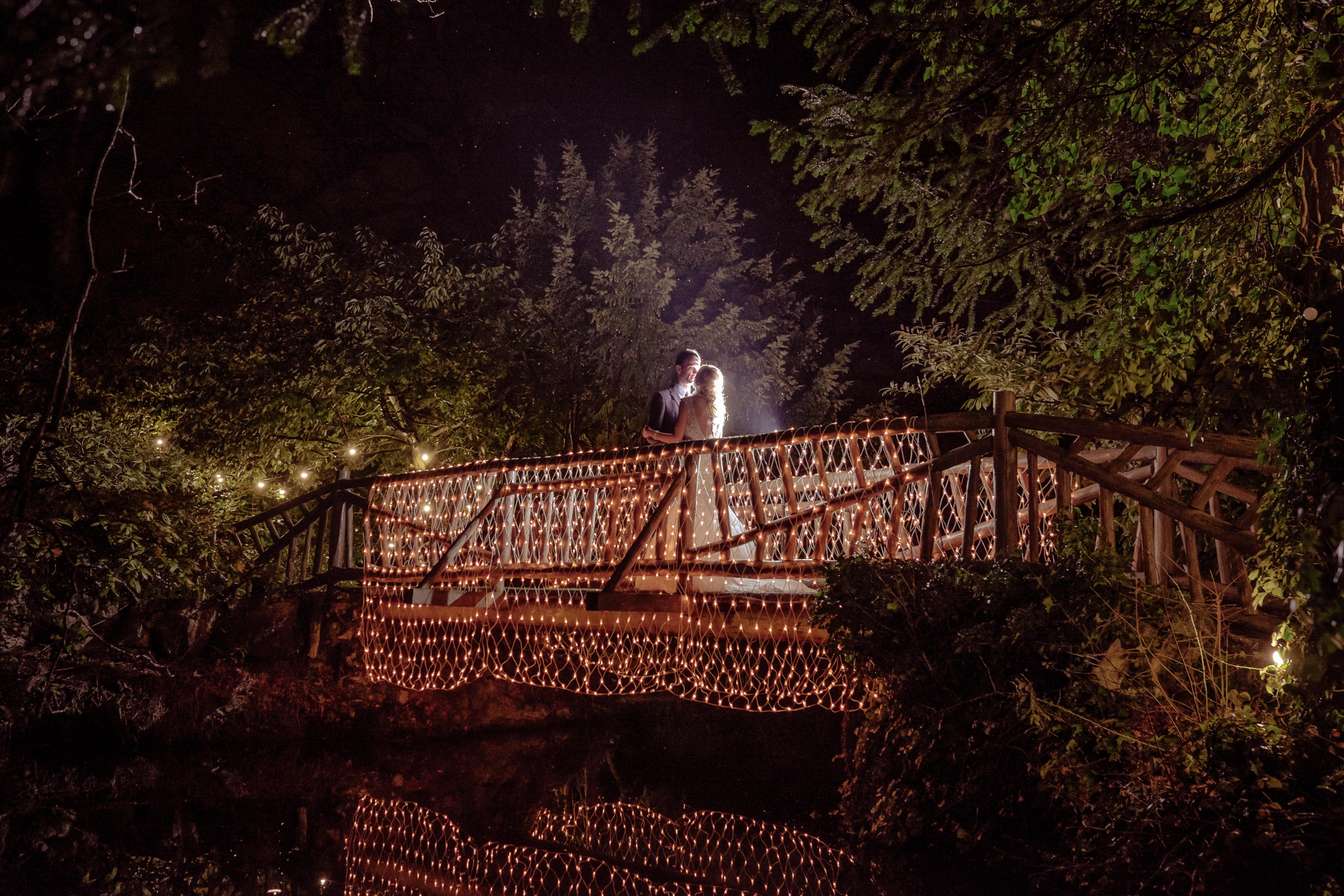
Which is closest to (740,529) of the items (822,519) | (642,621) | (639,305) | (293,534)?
(642,621)

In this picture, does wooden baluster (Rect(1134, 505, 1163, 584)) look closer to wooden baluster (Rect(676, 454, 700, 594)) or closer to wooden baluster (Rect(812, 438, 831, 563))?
wooden baluster (Rect(812, 438, 831, 563))

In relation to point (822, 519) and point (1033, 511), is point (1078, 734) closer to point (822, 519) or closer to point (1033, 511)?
point (1033, 511)

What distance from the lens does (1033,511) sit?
17.8 ft

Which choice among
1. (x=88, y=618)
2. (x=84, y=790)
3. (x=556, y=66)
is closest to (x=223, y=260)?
(x=88, y=618)

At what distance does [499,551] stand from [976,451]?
579 cm

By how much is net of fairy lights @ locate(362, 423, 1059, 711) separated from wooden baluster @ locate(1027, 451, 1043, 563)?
34 cm

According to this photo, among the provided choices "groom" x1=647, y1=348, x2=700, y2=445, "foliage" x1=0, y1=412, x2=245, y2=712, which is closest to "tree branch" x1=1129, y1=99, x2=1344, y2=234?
"groom" x1=647, y1=348, x2=700, y2=445

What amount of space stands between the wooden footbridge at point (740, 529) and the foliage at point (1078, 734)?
46cm

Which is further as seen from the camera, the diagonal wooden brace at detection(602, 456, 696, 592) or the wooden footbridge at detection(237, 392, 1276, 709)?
the diagonal wooden brace at detection(602, 456, 696, 592)

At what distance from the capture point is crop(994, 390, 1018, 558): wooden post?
5.22 m

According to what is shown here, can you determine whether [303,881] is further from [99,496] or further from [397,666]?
[397,666]

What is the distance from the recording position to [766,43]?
412 cm

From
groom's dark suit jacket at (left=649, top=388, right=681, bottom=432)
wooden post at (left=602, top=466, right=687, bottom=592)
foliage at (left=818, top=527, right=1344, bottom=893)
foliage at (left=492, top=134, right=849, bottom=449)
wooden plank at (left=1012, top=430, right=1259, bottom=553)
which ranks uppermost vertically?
foliage at (left=492, top=134, right=849, bottom=449)

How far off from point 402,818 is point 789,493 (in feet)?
12.4
